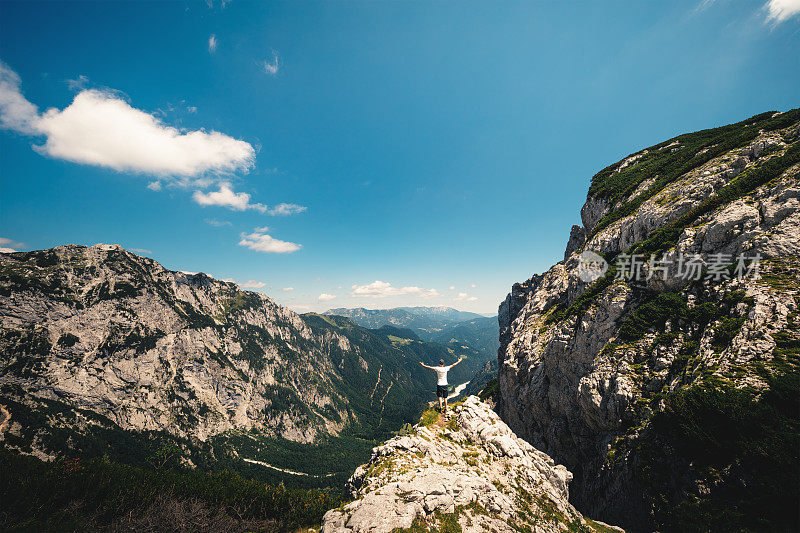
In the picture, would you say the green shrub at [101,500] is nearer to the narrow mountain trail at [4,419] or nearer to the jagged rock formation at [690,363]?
the jagged rock formation at [690,363]

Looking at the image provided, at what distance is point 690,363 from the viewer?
74.1 feet

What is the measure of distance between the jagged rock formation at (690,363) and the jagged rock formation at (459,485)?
24.2 feet

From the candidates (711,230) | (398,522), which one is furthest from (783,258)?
(398,522)

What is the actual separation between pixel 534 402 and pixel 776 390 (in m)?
30.8

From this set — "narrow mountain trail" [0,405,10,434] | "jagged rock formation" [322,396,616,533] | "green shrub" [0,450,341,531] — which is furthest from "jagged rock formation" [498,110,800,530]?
"narrow mountain trail" [0,405,10,434]

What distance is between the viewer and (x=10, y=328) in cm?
15925

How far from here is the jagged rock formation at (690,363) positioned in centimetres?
1623

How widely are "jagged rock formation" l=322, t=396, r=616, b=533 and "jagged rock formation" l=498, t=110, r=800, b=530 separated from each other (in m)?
7.37

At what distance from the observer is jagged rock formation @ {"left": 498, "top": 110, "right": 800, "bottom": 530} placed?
639 inches

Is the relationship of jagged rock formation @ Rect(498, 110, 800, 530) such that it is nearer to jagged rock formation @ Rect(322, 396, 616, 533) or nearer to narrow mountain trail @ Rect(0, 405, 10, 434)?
jagged rock formation @ Rect(322, 396, 616, 533)

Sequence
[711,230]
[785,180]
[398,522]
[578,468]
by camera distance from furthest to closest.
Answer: [578,468] → [711,230] → [785,180] → [398,522]

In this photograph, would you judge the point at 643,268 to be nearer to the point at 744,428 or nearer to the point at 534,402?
the point at 744,428

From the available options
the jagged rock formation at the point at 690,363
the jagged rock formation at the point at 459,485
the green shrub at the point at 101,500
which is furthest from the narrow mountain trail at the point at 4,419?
the jagged rock formation at the point at 690,363

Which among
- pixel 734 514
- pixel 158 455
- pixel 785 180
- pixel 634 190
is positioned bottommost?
pixel 158 455
